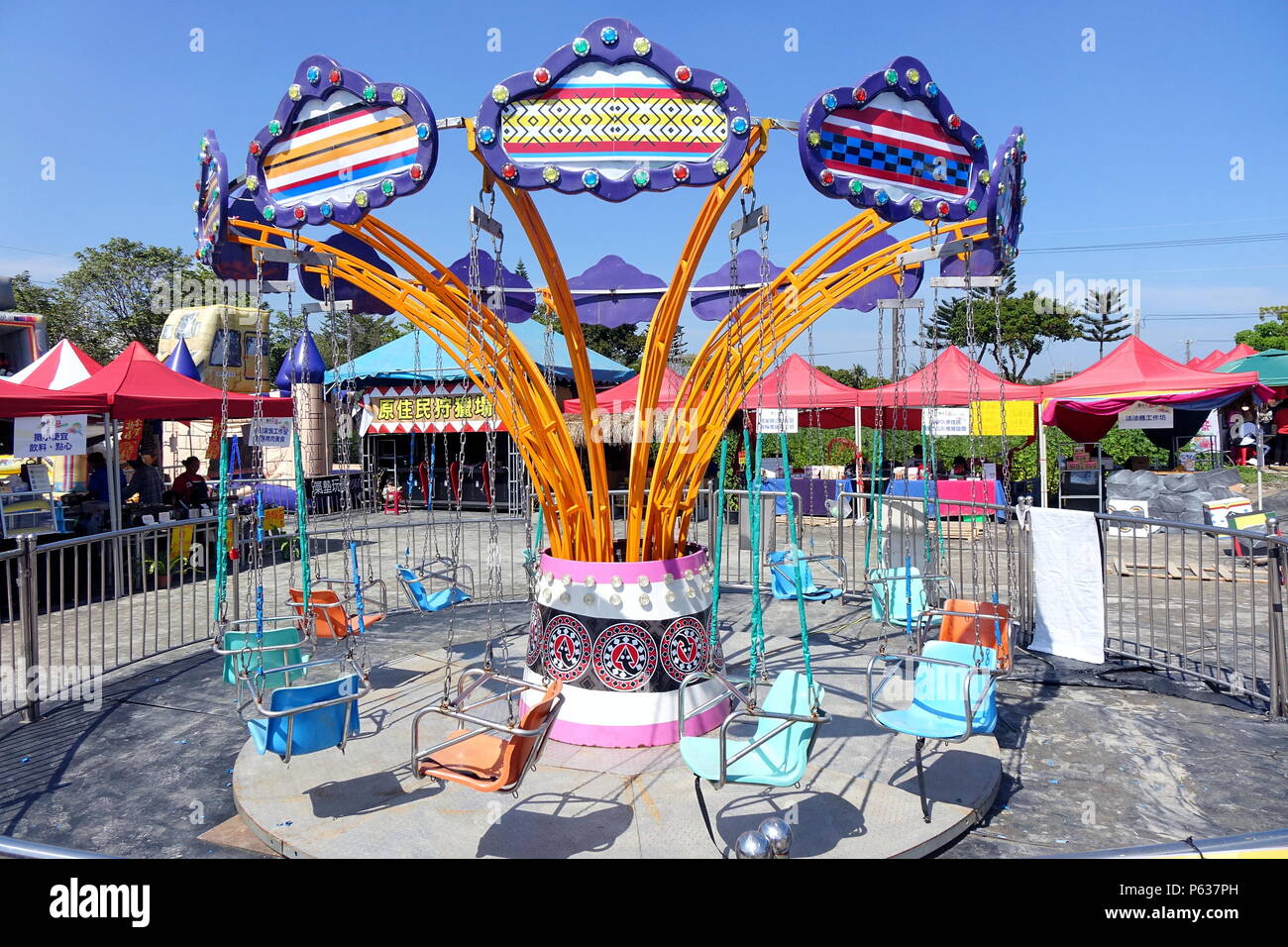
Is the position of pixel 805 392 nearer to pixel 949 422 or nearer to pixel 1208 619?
pixel 949 422

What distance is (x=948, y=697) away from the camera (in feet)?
15.8

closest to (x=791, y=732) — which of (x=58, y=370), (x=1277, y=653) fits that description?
(x=1277, y=653)

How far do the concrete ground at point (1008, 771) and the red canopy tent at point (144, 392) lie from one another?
5.79 m


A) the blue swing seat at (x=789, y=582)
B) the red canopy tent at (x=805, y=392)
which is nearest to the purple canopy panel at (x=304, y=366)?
the red canopy tent at (x=805, y=392)

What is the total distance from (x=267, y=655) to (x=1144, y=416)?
16315 mm

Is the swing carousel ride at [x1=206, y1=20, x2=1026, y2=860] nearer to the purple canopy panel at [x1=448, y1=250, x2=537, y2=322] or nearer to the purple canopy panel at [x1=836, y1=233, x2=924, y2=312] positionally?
the purple canopy panel at [x1=836, y1=233, x2=924, y2=312]

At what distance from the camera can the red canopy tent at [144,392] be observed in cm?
1121

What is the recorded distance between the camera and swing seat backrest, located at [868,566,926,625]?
6.87 meters

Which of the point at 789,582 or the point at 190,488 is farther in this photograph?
the point at 190,488

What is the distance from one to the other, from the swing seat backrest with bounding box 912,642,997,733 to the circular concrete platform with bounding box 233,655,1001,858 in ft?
1.37

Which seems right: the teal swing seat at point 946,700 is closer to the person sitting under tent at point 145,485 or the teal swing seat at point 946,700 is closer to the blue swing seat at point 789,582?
the blue swing seat at point 789,582

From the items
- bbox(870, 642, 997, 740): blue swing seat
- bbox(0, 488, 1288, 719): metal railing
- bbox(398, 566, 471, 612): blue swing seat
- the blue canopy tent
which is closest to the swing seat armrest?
bbox(870, 642, 997, 740): blue swing seat
